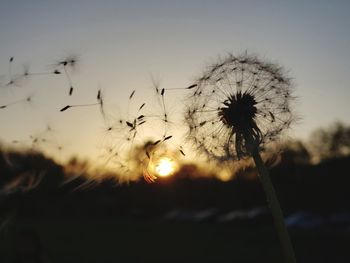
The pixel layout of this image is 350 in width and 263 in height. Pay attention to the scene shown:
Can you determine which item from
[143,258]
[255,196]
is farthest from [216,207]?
[143,258]

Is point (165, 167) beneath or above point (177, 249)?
beneath

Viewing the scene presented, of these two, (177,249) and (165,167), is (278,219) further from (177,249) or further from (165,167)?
(177,249)

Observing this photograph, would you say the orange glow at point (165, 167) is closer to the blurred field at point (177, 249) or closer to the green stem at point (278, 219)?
the green stem at point (278, 219)

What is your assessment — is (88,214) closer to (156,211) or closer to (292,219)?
(156,211)

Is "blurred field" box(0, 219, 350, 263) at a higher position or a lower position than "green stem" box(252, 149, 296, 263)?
higher

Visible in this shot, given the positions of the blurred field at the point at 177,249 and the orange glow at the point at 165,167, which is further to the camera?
the blurred field at the point at 177,249

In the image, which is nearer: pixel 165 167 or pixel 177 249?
pixel 165 167

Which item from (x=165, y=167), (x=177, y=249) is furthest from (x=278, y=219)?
(x=177, y=249)

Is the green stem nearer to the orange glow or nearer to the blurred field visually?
the orange glow

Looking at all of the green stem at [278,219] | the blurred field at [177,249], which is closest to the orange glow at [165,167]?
the green stem at [278,219]

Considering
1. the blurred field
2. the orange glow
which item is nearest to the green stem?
the orange glow

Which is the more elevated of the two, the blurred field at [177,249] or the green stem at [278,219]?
the blurred field at [177,249]
